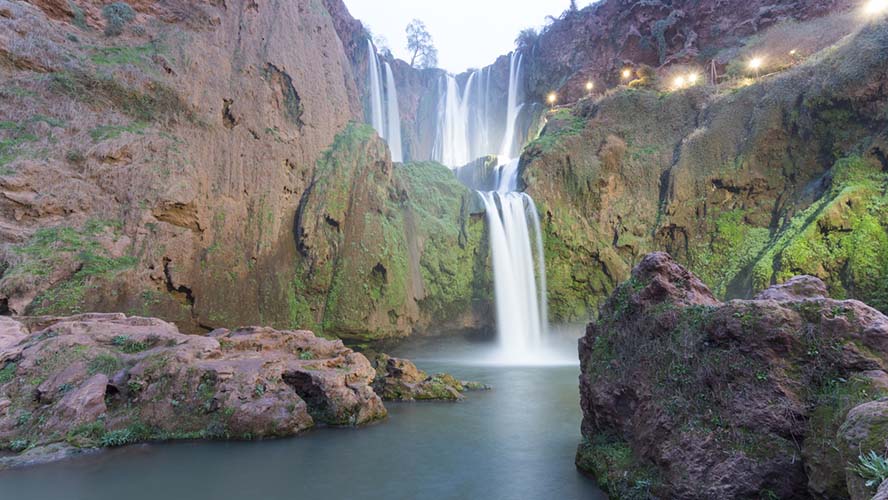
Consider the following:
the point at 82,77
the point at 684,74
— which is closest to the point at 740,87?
the point at 684,74

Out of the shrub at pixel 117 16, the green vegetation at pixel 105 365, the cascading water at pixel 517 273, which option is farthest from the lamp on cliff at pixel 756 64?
the green vegetation at pixel 105 365

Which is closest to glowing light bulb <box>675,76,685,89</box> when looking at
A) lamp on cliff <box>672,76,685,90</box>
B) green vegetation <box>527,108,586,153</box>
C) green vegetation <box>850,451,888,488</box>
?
lamp on cliff <box>672,76,685,90</box>

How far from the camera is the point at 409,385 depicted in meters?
13.7

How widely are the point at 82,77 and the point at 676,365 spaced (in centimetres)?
A: 2184

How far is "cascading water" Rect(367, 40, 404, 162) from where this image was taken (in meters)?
38.5

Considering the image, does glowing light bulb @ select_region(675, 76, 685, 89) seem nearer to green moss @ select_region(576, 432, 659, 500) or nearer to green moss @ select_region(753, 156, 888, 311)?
green moss @ select_region(753, 156, 888, 311)

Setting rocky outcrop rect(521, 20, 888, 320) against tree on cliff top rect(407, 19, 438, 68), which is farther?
tree on cliff top rect(407, 19, 438, 68)

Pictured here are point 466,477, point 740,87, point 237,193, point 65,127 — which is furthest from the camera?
point 740,87

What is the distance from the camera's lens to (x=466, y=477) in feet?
25.0

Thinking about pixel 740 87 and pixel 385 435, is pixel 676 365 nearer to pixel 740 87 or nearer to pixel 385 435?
pixel 385 435

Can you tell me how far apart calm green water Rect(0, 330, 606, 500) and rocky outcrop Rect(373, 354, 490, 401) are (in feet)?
5.91

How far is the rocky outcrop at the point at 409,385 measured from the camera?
1351 cm

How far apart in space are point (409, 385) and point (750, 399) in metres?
10.2

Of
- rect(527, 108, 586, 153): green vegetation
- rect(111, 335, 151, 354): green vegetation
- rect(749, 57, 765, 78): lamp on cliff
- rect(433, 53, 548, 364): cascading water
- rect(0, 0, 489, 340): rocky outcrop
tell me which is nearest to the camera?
rect(111, 335, 151, 354): green vegetation
